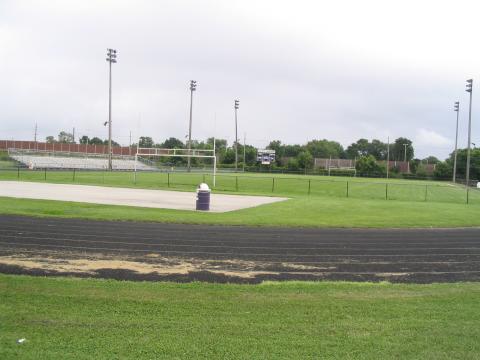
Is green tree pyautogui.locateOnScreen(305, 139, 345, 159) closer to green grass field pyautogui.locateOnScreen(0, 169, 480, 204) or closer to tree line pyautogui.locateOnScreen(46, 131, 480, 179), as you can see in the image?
tree line pyautogui.locateOnScreen(46, 131, 480, 179)

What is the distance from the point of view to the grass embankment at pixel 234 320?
5.40m

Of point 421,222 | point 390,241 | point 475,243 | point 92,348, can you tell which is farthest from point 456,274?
point 421,222

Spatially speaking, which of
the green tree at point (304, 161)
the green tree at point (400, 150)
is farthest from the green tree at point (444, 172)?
the green tree at point (400, 150)

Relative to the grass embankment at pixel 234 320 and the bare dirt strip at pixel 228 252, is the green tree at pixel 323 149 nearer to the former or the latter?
the bare dirt strip at pixel 228 252

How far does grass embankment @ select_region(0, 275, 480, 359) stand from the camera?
5.40 metres

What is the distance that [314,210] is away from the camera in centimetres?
2331

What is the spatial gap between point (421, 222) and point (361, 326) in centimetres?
1471

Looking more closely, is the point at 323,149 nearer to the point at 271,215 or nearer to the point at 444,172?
the point at 444,172

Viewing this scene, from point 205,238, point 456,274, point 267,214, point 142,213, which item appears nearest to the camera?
point 456,274

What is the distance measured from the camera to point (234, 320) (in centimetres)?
642

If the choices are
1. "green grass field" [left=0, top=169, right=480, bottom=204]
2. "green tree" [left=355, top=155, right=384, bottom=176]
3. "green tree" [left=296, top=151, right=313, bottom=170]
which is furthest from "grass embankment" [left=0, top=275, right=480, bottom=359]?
"green tree" [left=296, top=151, right=313, bottom=170]

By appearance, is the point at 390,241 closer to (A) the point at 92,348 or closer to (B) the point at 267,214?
(B) the point at 267,214

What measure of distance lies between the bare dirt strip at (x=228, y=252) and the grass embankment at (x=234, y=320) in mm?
949

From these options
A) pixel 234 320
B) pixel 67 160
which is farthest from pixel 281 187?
pixel 67 160
